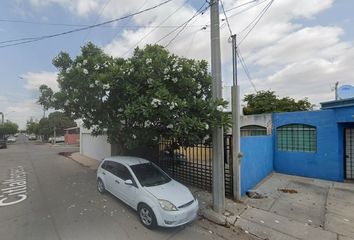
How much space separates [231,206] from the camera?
711 centimetres

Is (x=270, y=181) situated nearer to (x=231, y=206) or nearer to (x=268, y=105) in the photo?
(x=231, y=206)

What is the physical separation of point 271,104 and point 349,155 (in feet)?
59.1

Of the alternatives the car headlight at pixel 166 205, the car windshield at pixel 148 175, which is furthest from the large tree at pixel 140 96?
the car headlight at pixel 166 205

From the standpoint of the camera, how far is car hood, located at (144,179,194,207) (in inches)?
222

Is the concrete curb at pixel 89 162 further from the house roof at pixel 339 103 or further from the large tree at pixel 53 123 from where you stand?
the large tree at pixel 53 123

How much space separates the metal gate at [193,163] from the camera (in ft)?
26.3

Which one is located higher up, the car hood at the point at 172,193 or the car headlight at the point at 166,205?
the car hood at the point at 172,193

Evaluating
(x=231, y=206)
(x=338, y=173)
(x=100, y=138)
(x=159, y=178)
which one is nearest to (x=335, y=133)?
(x=338, y=173)

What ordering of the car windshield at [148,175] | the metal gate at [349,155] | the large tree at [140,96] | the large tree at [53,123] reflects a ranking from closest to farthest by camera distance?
the large tree at [140,96]
the car windshield at [148,175]
the metal gate at [349,155]
the large tree at [53,123]

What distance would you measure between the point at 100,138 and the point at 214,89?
41.2 ft

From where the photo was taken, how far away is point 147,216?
570 centimetres

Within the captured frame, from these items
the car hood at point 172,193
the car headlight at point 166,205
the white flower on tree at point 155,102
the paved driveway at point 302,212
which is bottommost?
the paved driveway at point 302,212

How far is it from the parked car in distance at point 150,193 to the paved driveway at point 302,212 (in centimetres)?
158

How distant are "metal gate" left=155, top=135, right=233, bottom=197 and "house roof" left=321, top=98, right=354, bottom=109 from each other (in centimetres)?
538
